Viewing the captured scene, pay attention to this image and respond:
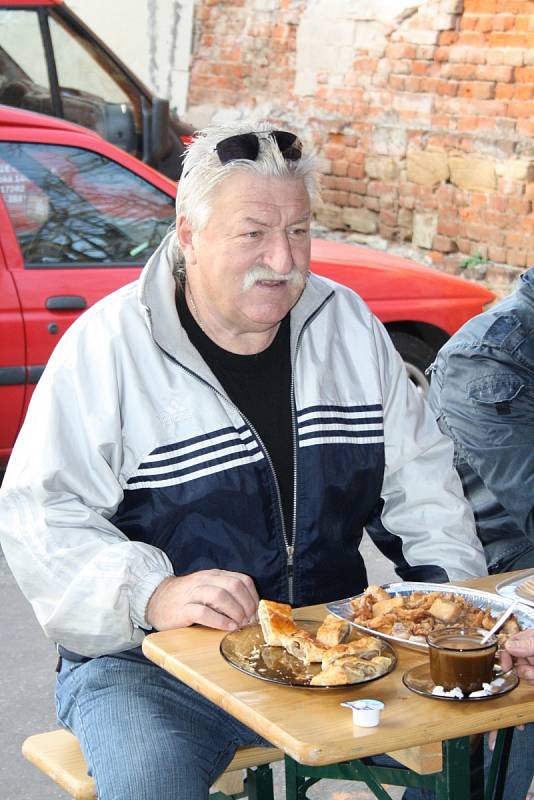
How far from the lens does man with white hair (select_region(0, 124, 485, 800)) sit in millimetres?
2664

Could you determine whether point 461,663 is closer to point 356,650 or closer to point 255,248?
point 356,650

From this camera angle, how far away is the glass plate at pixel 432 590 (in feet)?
8.05

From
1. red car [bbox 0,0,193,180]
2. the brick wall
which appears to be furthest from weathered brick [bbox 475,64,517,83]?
red car [bbox 0,0,193,180]

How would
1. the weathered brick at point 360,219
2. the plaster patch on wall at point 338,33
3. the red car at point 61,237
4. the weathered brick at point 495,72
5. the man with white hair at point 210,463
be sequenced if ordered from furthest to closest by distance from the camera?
1. the weathered brick at point 360,219
2. the plaster patch on wall at point 338,33
3. the weathered brick at point 495,72
4. the red car at point 61,237
5. the man with white hair at point 210,463

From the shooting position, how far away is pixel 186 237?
3092mm

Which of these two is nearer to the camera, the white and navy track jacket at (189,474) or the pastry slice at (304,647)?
the pastry slice at (304,647)

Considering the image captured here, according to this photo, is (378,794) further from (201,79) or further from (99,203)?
(201,79)

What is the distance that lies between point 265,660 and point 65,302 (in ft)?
12.9

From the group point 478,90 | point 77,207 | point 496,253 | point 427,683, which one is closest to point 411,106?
point 478,90

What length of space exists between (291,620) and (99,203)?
13.8ft

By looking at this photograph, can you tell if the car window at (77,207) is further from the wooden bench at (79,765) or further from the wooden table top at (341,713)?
the wooden table top at (341,713)

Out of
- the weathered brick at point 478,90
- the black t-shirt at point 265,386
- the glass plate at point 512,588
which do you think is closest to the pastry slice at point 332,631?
the glass plate at point 512,588

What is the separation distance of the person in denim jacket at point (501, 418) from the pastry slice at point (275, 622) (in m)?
1.07

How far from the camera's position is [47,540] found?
8.87ft
